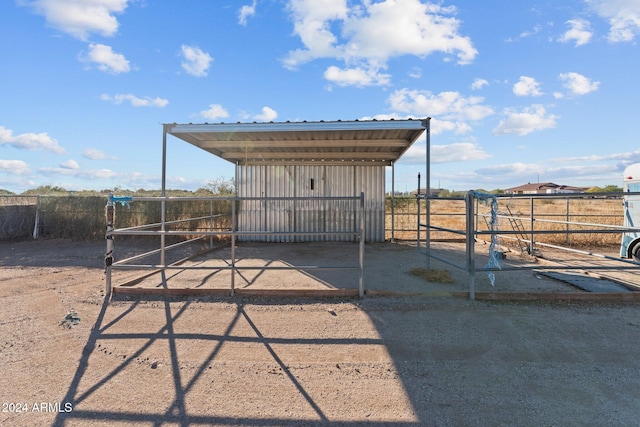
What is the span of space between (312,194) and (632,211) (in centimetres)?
746

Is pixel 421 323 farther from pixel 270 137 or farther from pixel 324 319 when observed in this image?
pixel 270 137

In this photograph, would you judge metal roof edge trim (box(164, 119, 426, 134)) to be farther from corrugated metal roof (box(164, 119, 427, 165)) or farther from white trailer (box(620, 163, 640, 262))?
white trailer (box(620, 163, 640, 262))

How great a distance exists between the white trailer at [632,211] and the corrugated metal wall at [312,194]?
5411mm

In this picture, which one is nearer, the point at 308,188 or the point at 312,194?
the point at 308,188

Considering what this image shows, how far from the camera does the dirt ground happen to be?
6.31ft

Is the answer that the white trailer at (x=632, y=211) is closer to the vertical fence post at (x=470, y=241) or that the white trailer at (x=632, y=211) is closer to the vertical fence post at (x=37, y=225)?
the vertical fence post at (x=470, y=241)

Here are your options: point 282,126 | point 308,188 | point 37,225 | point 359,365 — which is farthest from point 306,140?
point 37,225

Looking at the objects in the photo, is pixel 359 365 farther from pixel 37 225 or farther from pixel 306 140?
pixel 37 225

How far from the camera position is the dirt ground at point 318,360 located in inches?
75.7

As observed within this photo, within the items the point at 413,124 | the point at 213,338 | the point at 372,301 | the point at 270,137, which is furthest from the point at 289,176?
the point at 213,338

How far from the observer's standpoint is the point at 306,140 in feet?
22.1

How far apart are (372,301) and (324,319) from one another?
77 cm

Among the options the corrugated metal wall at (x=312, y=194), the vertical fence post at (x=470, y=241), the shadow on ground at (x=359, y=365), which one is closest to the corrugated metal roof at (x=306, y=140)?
the corrugated metal wall at (x=312, y=194)

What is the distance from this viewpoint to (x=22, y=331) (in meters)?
3.09
